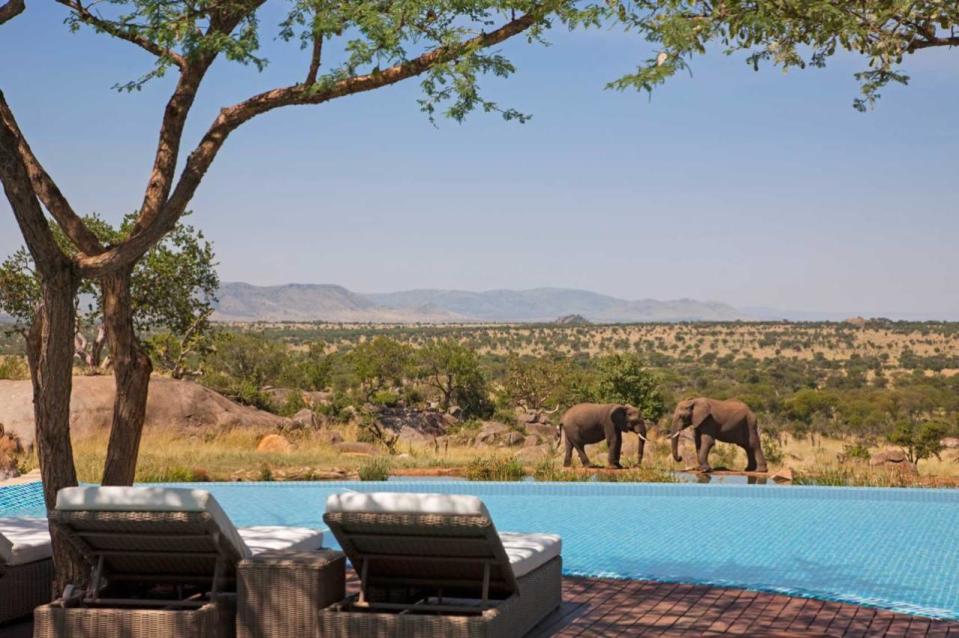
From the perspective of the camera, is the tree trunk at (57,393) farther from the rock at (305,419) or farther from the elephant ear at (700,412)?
the rock at (305,419)

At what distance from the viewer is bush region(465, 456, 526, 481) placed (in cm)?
1469

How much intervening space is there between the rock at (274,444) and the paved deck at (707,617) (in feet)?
36.8

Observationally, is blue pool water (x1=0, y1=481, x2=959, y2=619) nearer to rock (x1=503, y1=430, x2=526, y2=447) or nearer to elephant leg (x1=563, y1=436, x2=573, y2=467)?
elephant leg (x1=563, y1=436, x2=573, y2=467)

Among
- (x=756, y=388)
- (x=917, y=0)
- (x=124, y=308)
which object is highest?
(x=917, y=0)

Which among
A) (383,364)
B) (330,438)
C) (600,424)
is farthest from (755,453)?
(383,364)

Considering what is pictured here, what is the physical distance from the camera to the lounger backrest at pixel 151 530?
5074 mm

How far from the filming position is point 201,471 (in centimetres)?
1469

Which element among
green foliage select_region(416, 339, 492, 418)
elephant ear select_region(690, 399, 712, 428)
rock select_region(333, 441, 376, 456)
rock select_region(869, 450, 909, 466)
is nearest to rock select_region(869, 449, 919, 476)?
rock select_region(869, 450, 909, 466)

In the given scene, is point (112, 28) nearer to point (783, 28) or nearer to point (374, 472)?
point (783, 28)

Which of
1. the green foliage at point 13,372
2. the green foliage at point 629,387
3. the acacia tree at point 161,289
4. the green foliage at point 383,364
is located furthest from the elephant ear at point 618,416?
the green foliage at point 383,364

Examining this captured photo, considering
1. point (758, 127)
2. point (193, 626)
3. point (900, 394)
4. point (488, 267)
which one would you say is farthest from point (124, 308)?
point (488, 267)

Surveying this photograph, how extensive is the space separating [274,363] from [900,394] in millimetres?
18568

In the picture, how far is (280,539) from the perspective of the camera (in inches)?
248

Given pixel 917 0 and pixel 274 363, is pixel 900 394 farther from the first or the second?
pixel 917 0
